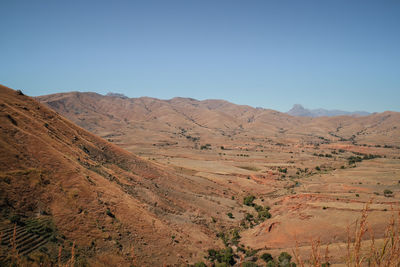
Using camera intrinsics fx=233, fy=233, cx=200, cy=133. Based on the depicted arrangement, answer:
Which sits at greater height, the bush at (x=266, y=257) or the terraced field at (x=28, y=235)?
the terraced field at (x=28, y=235)

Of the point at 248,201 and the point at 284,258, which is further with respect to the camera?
the point at 248,201

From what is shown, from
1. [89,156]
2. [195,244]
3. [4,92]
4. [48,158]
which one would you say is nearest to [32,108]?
[4,92]

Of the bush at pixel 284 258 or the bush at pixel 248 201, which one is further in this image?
the bush at pixel 248 201

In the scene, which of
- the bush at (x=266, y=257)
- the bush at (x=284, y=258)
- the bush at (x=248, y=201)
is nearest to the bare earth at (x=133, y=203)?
the bush at (x=266, y=257)

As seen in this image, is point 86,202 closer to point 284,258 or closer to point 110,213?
point 110,213

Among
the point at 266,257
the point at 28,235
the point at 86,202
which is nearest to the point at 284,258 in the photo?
the point at 266,257

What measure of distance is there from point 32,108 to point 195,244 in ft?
108

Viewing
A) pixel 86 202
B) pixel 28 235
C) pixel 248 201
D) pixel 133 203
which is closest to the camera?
pixel 28 235

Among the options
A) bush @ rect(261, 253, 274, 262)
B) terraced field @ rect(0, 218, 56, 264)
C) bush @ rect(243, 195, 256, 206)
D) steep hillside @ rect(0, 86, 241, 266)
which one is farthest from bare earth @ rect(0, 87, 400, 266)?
Result: bush @ rect(243, 195, 256, 206)

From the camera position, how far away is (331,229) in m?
27.5

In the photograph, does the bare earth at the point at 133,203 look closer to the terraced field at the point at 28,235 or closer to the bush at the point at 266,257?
the terraced field at the point at 28,235

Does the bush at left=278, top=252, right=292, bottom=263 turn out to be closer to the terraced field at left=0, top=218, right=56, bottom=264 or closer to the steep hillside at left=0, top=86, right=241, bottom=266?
the steep hillside at left=0, top=86, right=241, bottom=266

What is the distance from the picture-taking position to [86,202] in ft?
78.2

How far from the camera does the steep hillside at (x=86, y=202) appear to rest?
19156 mm
